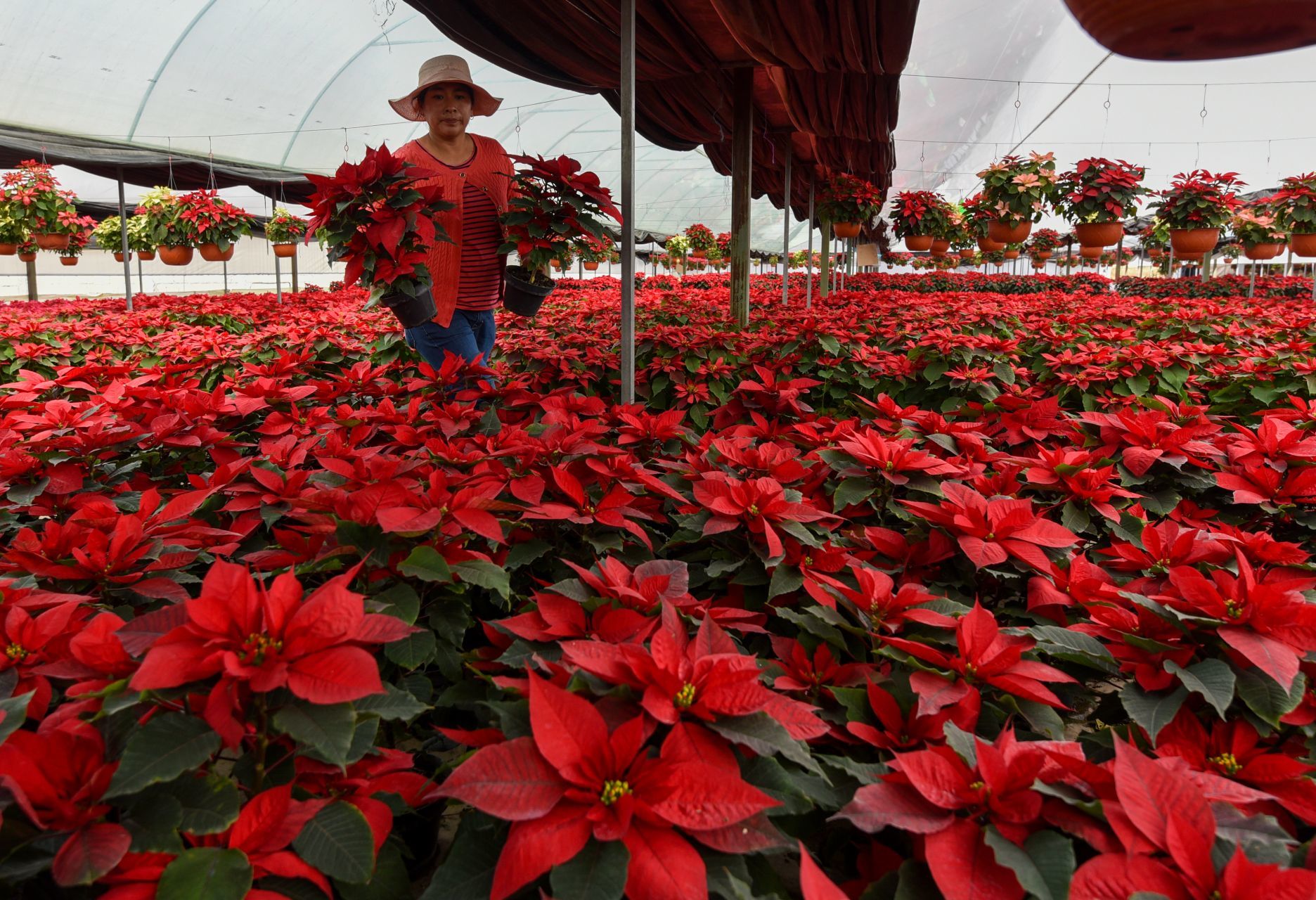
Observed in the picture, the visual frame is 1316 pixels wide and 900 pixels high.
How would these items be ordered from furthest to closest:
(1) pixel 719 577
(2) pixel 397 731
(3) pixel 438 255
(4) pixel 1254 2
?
(3) pixel 438 255 < (1) pixel 719 577 < (2) pixel 397 731 < (4) pixel 1254 2

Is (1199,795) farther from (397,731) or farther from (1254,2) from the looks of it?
(397,731)

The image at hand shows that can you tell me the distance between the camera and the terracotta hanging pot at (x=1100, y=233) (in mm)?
4871

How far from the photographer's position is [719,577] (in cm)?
130

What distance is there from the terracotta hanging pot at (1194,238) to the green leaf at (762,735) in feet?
20.8

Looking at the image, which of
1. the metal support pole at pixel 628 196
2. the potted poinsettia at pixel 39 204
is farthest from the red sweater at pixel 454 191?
the potted poinsettia at pixel 39 204

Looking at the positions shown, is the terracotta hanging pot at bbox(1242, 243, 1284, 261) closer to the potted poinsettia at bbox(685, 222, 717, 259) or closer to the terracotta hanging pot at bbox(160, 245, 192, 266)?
the terracotta hanging pot at bbox(160, 245, 192, 266)

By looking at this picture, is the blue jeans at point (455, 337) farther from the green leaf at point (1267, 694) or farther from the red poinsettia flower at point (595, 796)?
the green leaf at point (1267, 694)

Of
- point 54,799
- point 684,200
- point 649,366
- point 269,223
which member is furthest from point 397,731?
point 684,200

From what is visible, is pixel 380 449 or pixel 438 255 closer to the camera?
pixel 380 449

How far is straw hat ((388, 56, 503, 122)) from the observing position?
2.54 metres

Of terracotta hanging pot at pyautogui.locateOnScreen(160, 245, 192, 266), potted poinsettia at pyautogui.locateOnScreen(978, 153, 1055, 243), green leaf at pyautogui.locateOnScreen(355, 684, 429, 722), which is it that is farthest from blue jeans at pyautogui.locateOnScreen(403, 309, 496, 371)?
potted poinsettia at pyautogui.locateOnScreen(978, 153, 1055, 243)

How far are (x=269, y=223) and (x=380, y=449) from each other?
863 cm

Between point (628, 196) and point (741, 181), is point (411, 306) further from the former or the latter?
point (741, 181)

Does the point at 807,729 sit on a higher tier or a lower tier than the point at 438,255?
lower
